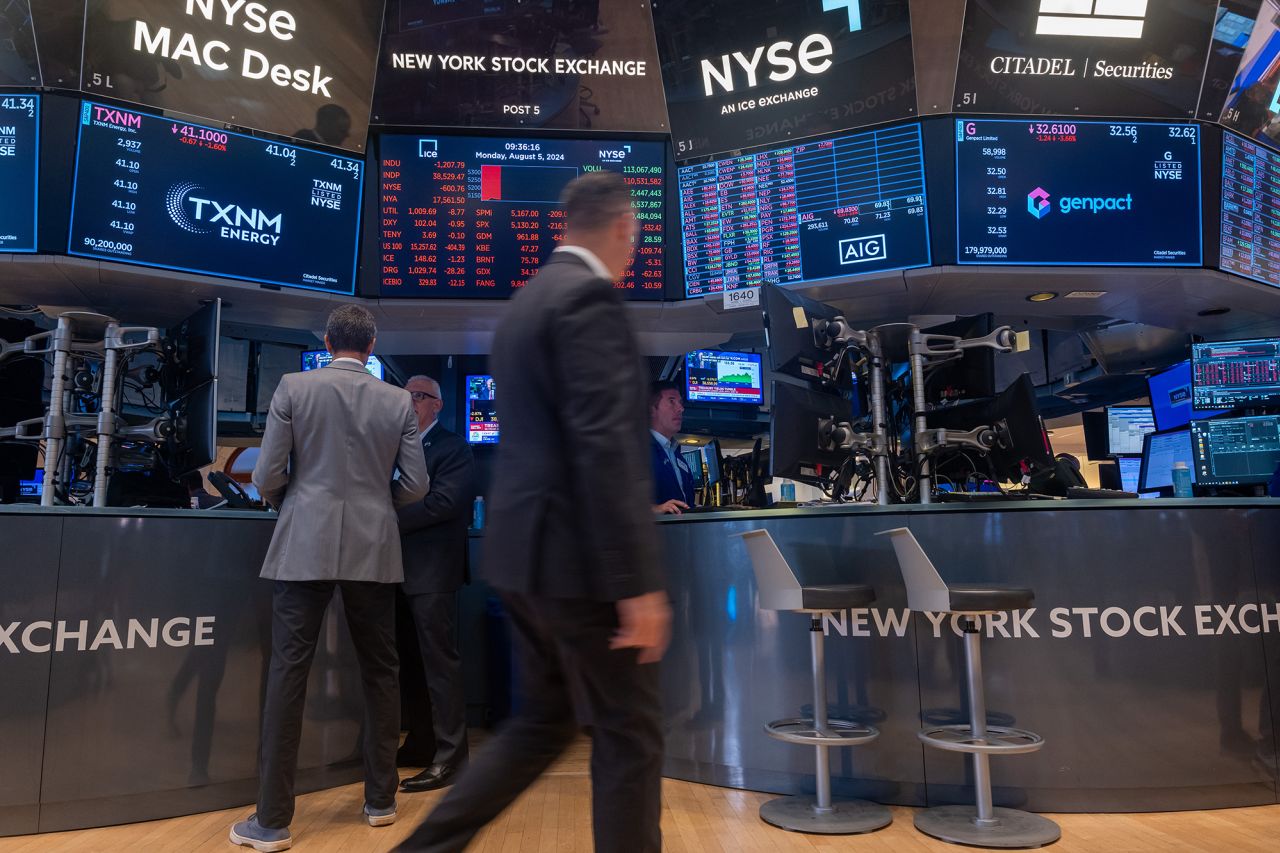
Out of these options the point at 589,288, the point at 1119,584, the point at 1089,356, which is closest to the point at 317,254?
the point at 589,288

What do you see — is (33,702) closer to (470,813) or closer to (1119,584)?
(470,813)

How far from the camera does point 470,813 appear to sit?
5.33 feet

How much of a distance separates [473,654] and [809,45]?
3.55 meters

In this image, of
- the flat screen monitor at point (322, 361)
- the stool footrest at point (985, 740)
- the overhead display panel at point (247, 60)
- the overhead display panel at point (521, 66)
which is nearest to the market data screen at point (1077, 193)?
the overhead display panel at point (521, 66)

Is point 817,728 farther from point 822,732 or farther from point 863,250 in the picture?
point 863,250

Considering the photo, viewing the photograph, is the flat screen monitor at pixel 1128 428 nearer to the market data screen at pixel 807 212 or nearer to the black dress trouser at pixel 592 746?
the market data screen at pixel 807 212

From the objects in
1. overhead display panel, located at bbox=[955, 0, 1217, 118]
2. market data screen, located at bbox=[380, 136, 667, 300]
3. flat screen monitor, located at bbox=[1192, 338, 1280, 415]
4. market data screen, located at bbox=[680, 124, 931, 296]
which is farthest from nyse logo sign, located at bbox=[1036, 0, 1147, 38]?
market data screen, located at bbox=[380, 136, 667, 300]

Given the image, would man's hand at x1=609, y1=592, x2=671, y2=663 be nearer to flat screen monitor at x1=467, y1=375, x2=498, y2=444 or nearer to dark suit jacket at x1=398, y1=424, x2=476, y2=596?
dark suit jacket at x1=398, y1=424, x2=476, y2=596

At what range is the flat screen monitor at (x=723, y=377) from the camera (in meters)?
7.41

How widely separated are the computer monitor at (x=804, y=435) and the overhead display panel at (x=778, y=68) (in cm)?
161

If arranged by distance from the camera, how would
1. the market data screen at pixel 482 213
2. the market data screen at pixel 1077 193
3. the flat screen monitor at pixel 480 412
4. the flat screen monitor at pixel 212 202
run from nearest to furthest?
the flat screen monitor at pixel 212 202
the market data screen at pixel 1077 193
the market data screen at pixel 482 213
the flat screen monitor at pixel 480 412

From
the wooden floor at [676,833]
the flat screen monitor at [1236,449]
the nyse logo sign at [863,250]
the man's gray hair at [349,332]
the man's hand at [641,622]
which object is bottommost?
the wooden floor at [676,833]

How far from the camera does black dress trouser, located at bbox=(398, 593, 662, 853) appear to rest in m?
1.56

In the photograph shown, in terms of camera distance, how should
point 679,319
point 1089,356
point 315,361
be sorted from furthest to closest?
point 1089,356 → point 315,361 → point 679,319
